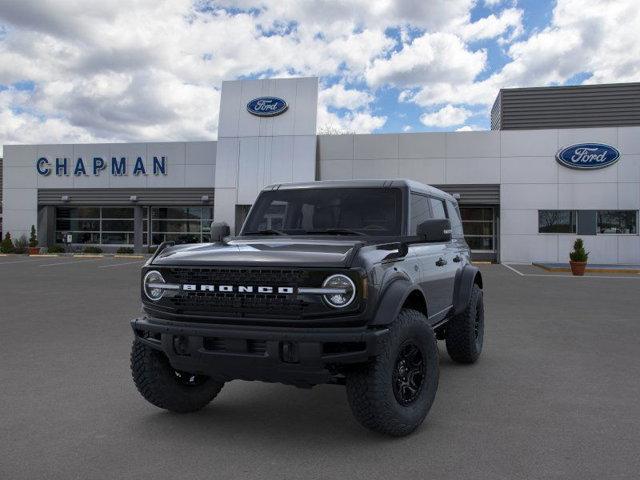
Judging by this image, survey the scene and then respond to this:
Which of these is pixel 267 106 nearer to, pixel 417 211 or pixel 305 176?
pixel 305 176

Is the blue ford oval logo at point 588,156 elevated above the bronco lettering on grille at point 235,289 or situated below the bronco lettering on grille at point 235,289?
above

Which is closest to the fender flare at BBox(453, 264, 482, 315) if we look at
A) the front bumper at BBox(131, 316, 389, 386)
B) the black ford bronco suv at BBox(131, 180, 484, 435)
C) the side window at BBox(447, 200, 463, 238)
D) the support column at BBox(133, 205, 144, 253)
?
the side window at BBox(447, 200, 463, 238)

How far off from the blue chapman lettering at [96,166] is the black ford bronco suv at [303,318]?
88.2 feet

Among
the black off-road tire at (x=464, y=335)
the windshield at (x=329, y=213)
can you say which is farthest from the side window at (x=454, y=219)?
the windshield at (x=329, y=213)

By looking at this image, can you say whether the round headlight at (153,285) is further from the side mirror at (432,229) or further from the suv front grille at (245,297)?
the side mirror at (432,229)

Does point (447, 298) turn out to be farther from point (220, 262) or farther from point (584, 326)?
point (584, 326)

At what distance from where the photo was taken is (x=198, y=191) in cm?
3003

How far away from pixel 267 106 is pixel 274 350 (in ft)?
82.2

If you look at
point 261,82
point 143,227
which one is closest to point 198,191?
point 143,227

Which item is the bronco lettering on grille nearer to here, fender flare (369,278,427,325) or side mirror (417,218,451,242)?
fender flare (369,278,427,325)

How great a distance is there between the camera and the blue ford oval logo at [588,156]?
24922mm

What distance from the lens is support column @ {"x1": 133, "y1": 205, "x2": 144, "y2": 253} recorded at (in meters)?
31.5

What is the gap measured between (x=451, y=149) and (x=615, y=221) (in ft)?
25.8

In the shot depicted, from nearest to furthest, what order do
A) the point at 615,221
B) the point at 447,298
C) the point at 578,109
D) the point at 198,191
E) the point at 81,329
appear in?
the point at 447,298 < the point at 81,329 < the point at 615,221 < the point at 198,191 < the point at 578,109
